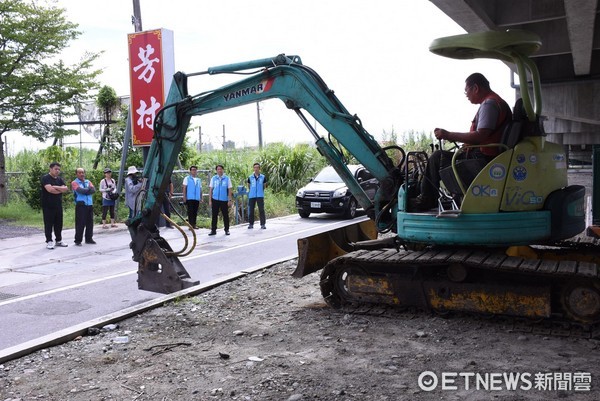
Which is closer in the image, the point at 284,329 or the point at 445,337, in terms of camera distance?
the point at 445,337

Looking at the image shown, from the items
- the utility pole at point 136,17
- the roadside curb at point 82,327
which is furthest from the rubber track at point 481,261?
the utility pole at point 136,17

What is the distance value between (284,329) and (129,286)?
12.3 feet

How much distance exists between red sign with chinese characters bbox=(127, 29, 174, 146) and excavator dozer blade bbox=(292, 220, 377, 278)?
989 centimetres

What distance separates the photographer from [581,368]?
15.8ft

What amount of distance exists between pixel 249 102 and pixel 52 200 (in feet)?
25.6

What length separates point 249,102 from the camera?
778cm

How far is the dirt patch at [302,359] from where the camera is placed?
14.9 ft

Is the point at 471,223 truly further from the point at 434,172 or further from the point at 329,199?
the point at 329,199

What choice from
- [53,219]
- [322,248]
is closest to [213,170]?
[53,219]

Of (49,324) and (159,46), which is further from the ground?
(159,46)

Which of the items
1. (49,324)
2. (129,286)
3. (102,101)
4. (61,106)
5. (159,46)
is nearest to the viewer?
(49,324)

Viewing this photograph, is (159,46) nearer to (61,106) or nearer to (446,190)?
(61,106)

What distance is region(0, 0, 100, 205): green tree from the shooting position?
1953 cm

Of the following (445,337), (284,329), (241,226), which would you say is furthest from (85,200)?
(445,337)
